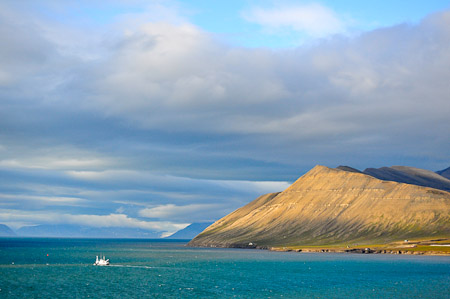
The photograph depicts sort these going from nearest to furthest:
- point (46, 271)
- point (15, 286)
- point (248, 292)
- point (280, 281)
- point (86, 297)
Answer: point (86, 297) < point (248, 292) < point (15, 286) < point (280, 281) < point (46, 271)

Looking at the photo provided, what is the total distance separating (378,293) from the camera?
115188 millimetres

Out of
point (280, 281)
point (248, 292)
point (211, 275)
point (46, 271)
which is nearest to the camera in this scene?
point (248, 292)

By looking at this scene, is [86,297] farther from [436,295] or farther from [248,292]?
[436,295]

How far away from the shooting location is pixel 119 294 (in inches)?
4491

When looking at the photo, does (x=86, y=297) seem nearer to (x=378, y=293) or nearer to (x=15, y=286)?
(x=15, y=286)

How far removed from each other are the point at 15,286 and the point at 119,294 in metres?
29.4

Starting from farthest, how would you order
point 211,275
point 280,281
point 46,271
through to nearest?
point 46,271 < point 211,275 < point 280,281

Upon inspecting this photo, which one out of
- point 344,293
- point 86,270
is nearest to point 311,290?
point 344,293

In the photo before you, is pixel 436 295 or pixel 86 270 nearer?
pixel 436 295

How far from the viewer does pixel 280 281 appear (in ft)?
463

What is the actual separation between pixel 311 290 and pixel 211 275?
42.5m

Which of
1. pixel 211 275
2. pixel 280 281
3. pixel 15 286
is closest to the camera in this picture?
pixel 15 286

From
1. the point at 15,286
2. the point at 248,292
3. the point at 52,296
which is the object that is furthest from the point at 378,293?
the point at 15,286

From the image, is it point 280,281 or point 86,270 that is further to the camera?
point 86,270
